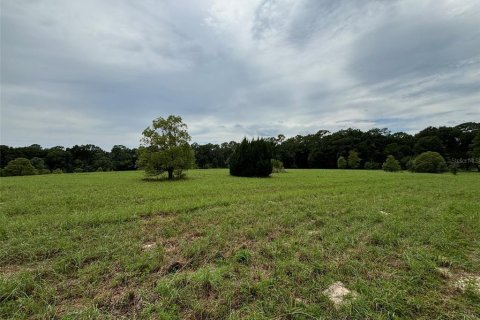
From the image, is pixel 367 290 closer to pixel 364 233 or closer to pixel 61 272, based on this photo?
pixel 364 233

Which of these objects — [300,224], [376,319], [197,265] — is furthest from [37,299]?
[300,224]

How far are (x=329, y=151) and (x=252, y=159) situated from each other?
47.3 metres

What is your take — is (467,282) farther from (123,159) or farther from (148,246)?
(123,159)

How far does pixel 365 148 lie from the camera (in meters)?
59.4

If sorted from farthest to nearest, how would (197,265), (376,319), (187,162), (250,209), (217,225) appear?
(187,162), (250,209), (217,225), (197,265), (376,319)

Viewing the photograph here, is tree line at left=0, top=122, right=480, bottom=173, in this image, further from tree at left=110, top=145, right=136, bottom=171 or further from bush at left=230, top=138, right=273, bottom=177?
bush at left=230, top=138, right=273, bottom=177

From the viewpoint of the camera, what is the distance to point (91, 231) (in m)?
4.63

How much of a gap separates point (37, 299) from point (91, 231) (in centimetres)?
225

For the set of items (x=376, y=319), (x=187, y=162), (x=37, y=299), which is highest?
(x=187, y=162)

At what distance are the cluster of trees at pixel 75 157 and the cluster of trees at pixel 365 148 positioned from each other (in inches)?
786

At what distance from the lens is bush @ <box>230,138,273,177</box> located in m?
22.4

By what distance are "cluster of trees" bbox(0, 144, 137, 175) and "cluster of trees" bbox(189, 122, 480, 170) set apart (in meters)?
20.0

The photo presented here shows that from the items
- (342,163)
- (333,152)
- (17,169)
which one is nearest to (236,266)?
(17,169)

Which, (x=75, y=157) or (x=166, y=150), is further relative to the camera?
(x=75, y=157)
